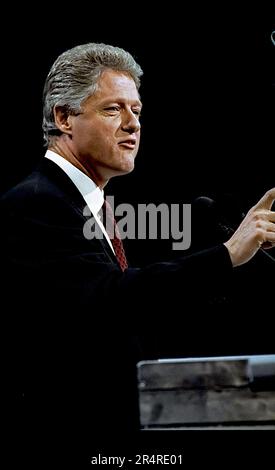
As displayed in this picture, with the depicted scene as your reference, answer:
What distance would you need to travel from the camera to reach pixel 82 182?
4.50 ft

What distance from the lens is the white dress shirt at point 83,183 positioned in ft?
4.43

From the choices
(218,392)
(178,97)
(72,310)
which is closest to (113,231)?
(72,310)

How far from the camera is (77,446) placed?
114 cm

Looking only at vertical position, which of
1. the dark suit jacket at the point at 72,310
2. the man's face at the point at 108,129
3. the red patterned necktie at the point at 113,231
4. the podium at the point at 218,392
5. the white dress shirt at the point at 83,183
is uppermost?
the man's face at the point at 108,129

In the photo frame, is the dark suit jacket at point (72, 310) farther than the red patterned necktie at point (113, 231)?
No

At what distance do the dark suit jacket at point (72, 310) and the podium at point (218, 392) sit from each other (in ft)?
0.41

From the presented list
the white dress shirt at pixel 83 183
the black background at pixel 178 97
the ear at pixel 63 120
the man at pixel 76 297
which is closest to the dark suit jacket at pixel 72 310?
the man at pixel 76 297

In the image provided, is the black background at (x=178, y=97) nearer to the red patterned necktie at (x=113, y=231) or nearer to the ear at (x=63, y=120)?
the red patterned necktie at (x=113, y=231)

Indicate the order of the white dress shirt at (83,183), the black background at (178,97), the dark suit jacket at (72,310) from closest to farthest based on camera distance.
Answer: the dark suit jacket at (72,310) → the white dress shirt at (83,183) → the black background at (178,97)

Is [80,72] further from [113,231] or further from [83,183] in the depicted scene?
[113,231]

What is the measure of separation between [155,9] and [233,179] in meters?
0.62
